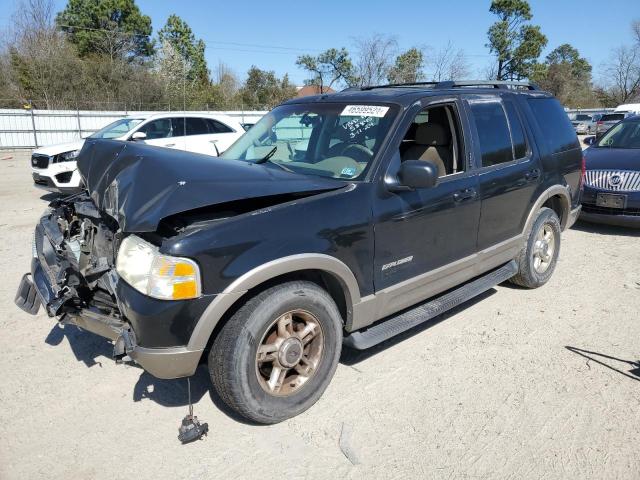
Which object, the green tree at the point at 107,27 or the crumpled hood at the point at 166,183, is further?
the green tree at the point at 107,27

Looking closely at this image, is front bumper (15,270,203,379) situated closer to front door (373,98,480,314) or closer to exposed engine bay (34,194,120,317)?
exposed engine bay (34,194,120,317)

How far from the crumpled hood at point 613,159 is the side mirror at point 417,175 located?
5425mm

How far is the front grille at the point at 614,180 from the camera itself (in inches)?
275

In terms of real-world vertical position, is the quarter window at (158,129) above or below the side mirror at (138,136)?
above

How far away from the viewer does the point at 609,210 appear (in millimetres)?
7254

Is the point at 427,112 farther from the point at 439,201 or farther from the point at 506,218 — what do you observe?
the point at 506,218

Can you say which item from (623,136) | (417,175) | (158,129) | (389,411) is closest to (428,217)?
(417,175)

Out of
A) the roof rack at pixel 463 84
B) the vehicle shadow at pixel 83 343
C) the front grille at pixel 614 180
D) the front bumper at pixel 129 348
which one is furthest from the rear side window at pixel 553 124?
the vehicle shadow at pixel 83 343

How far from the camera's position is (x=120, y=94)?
108 feet

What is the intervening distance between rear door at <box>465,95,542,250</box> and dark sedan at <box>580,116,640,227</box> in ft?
10.2

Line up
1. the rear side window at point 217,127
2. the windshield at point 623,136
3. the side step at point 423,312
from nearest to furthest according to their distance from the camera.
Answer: the side step at point 423,312
the windshield at point 623,136
the rear side window at point 217,127

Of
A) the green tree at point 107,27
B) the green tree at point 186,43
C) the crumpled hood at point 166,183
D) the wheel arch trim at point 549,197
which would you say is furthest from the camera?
the green tree at point 186,43

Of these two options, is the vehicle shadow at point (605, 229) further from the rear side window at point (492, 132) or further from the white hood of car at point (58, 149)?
the white hood of car at point (58, 149)

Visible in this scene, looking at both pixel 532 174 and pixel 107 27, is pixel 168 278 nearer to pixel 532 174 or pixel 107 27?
pixel 532 174
